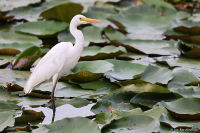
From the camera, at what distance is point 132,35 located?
438 cm

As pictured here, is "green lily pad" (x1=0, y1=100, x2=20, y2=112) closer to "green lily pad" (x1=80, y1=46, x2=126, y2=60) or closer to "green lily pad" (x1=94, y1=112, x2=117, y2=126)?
"green lily pad" (x1=94, y1=112, x2=117, y2=126)

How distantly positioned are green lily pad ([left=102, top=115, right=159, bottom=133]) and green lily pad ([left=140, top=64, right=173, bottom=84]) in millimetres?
811

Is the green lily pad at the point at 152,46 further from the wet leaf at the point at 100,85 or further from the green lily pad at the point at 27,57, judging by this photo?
the green lily pad at the point at 27,57

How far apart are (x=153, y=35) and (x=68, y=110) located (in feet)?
7.83

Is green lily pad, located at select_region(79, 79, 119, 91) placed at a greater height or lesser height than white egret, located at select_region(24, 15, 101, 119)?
lesser

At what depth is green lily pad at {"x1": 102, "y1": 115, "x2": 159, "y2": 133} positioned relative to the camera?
1.90 m

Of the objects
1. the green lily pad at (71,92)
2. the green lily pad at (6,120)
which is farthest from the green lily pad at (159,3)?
the green lily pad at (6,120)

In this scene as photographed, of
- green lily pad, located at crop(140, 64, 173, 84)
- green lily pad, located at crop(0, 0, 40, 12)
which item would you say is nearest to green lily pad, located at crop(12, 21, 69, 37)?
green lily pad, located at crop(0, 0, 40, 12)

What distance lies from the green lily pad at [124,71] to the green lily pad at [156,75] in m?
0.10

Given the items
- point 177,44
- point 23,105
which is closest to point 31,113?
point 23,105

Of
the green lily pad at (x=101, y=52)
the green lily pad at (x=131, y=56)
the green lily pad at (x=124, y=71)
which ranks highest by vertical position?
the green lily pad at (x=101, y=52)

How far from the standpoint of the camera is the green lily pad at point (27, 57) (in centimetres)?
298

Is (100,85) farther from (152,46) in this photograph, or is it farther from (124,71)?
(152,46)

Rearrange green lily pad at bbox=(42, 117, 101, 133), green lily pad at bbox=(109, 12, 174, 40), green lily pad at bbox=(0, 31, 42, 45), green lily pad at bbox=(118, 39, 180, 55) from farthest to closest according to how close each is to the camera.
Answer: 1. green lily pad at bbox=(109, 12, 174, 40)
2. green lily pad at bbox=(0, 31, 42, 45)
3. green lily pad at bbox=(118, 39, 180, 55)
4. green lily pad at bbox=(42, 117, 101, 133)
